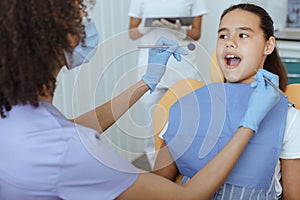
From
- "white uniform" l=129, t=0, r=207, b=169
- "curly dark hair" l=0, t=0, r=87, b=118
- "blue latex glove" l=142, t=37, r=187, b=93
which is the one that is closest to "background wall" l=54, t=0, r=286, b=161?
"white uniform" l=129, t=0, r=207, b=169

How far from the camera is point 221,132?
1357mm

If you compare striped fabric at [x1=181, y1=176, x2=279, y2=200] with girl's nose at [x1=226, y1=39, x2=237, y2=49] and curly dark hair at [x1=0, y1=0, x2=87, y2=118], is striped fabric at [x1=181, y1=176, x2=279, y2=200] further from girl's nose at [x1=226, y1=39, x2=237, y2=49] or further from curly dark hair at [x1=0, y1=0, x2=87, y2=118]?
curly dark hair at [x1=0, y1=0, x2=87, y2=118]

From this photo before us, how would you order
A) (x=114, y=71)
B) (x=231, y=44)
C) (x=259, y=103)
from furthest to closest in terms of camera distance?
(x=114, y=71) < (x=231, y=44) < (x=259, y=103)

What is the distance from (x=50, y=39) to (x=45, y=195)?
0.31 meters

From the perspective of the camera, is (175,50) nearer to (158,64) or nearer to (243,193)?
(158,64)

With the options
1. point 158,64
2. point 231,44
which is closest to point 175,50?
point 158,64

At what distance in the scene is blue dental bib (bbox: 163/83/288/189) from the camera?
1309 mm

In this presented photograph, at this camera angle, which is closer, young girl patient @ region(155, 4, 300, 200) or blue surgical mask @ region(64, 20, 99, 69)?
blue surgical mask @ region(64, 20, 99, 69)

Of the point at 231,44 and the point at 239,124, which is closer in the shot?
the point at 239,124

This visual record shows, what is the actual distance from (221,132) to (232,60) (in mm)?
242

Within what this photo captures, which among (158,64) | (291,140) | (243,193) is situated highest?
(158,64)

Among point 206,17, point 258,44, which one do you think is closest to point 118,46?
point 258,44

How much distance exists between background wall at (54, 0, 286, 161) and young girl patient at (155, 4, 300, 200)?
11.6 inches

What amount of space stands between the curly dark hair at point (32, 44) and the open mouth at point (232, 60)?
0.62 metres
